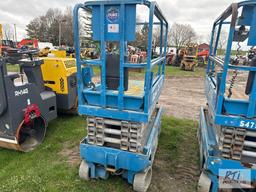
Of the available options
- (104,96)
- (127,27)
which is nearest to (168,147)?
(104,96)

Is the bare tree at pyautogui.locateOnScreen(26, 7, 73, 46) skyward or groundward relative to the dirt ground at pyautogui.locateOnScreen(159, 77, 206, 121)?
skyward

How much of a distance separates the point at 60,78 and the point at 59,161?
2039mm

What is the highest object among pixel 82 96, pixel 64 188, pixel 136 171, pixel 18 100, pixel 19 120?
pixel 82 96

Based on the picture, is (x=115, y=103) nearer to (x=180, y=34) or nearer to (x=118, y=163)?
(x=118, y=163)

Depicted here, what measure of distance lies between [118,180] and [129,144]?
809 millimetres

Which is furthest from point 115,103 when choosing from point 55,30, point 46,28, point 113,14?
point 46,28

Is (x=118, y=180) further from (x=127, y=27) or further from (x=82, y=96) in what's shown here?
(x=127, y=27)

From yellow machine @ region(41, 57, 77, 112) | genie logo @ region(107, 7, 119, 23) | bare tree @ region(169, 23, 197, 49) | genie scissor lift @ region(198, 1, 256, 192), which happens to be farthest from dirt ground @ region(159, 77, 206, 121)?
bare tree @ region(169, 23, 197, 49)

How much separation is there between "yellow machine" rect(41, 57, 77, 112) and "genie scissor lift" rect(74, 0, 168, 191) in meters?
1.94

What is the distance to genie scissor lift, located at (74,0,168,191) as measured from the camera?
8.39ft

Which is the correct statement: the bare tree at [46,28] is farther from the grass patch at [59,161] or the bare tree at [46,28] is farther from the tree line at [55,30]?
the grass patch at [59,161]

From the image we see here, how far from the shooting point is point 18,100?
3652mm

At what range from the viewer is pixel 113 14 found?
254 centimetres

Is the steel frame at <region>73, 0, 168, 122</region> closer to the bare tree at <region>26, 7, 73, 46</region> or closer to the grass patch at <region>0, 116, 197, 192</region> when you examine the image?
the grass patch at <region>0, 116, 197, 192</region>
